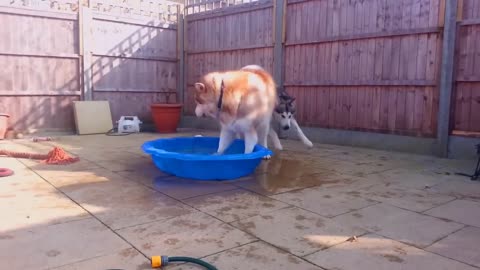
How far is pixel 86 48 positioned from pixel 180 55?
218 centimetres

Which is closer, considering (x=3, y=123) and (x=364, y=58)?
(x=364, y=58)

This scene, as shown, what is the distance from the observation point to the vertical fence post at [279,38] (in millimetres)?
7121

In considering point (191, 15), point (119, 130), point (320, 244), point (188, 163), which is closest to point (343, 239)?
point (320, 244)

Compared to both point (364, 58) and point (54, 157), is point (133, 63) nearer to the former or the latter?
point (54, 157)

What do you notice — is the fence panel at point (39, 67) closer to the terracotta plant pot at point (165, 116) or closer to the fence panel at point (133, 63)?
the fence panel at point (133, 63)

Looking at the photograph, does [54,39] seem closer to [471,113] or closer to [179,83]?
[179,83]

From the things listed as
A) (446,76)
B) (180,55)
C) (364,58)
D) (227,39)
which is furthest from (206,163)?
(180,55)

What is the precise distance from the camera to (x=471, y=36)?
4.96 metres

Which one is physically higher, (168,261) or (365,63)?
(365,63)

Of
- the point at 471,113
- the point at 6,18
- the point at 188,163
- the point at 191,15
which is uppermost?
the point at 191,15

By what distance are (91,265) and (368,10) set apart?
219 inches

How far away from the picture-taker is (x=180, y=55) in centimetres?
909

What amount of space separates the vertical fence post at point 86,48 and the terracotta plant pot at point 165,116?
52.4 inches

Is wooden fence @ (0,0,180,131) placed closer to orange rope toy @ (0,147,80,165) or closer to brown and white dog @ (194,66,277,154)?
orange rope toy @ (0,147,80,165)
